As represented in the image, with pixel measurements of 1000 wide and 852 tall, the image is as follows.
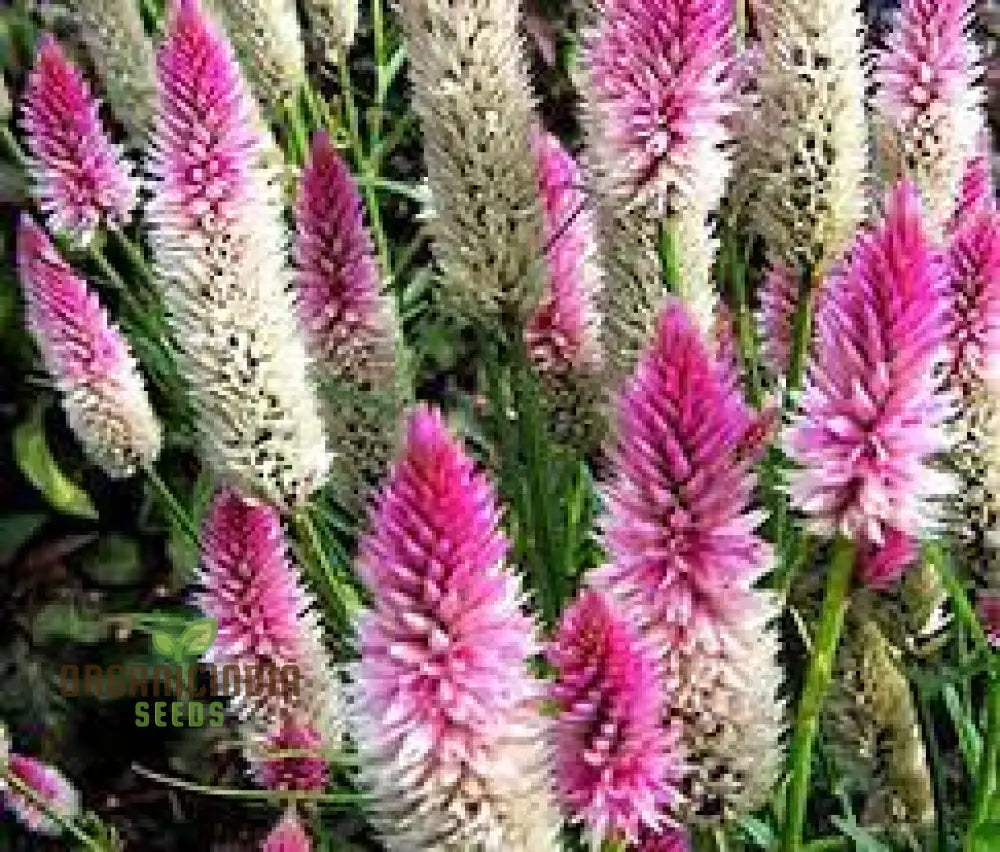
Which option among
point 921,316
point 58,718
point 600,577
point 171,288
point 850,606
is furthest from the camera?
point 58,718

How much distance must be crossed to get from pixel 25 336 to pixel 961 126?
2.53 metres

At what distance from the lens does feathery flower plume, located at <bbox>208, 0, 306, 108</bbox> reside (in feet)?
10.6

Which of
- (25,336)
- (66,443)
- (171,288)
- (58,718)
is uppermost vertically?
(171,288)

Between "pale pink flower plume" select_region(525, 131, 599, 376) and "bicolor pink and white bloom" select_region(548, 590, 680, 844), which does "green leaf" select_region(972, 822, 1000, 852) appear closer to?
"bicolor pink and white bloom" select_region(548, 590, 680, 844)

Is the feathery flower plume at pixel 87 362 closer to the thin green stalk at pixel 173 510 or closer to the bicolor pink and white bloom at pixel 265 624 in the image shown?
the thin green stalk at pixel 173 510

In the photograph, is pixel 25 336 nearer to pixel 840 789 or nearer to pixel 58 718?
pixel 58 718

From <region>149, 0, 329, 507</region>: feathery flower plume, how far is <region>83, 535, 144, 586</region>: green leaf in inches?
74.9

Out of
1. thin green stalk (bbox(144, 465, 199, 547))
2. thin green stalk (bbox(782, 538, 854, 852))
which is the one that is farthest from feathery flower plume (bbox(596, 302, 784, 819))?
thin green stalk (bbox(144, 465, 199, 547))

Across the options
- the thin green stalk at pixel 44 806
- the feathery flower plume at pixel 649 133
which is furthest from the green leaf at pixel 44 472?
the feathery flower plume at pixel 649 133

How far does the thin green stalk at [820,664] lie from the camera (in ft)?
6.12

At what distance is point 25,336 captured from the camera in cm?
456

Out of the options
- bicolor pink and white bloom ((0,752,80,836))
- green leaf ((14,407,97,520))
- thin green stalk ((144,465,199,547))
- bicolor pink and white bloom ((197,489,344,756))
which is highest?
bicolor pink and white bloom ((197,489,344,756))

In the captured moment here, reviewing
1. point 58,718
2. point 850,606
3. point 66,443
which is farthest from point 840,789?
point 66,443

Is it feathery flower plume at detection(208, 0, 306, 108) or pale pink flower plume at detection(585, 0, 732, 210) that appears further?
feathery flower plume at detection(208, 0, 306, 108)
